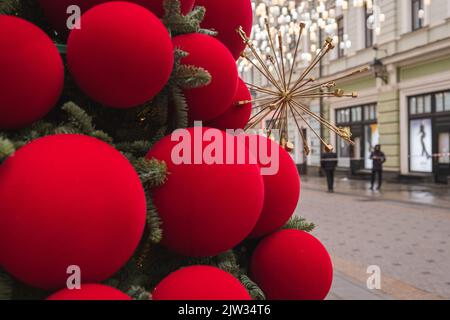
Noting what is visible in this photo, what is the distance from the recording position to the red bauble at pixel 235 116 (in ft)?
4.47

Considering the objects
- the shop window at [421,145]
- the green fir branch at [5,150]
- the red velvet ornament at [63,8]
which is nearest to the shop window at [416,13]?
the shop window at [421,145]

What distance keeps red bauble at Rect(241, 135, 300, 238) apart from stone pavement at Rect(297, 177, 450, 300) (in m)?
3.14

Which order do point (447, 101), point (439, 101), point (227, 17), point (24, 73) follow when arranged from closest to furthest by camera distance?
A: point (24, 73) → point (227, 17) → point (447, 101) → point (439, 101)

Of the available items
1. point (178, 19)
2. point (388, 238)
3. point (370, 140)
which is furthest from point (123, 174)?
point (370, 140)

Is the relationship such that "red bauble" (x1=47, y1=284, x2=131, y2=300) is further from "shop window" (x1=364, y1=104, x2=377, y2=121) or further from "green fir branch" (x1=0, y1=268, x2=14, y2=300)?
"shop window" (x1=364, y1=104, x2=377, y2=121)

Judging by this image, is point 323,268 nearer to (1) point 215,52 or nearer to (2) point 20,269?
(1) point 215,52

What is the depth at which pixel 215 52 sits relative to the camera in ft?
3.68

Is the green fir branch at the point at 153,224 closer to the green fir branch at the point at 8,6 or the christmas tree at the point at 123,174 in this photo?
the christmas tree at the point at 123,174

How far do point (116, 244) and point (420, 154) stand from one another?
51.4 feet

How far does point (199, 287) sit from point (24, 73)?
0.52m

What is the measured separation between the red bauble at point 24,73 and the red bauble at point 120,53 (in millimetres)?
55

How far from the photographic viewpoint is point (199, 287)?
3.01ft

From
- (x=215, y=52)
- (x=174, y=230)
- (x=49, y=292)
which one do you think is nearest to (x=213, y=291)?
(x=174, y=230)

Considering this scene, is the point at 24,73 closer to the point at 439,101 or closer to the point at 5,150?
the point at 5,150
